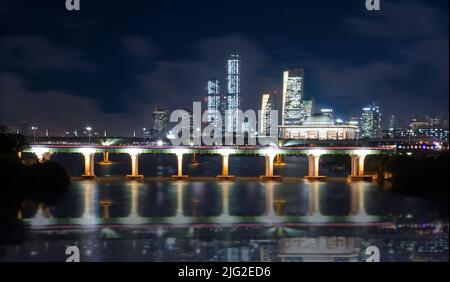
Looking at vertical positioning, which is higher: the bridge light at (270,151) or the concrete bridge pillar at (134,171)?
the bridge light at (270,151)

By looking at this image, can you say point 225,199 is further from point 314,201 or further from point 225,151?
point 225,151

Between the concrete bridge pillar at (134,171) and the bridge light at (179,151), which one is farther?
the bridge light at (179,151)

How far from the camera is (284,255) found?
18.7 meters

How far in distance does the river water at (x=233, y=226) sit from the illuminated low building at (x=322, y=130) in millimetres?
85177

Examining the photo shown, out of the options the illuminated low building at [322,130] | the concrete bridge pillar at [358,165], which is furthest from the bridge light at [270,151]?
the illuminated low building at [322,130]

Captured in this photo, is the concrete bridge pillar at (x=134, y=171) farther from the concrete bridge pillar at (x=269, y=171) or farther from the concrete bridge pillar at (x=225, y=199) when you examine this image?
the concrete bridge pillar at (x=269, y=171)

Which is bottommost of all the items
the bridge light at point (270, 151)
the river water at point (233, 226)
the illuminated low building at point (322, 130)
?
the river water at point (233, 226)

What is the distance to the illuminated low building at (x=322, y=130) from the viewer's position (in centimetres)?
12394

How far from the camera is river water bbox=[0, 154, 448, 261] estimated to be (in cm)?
1905

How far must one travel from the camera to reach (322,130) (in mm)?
125375
